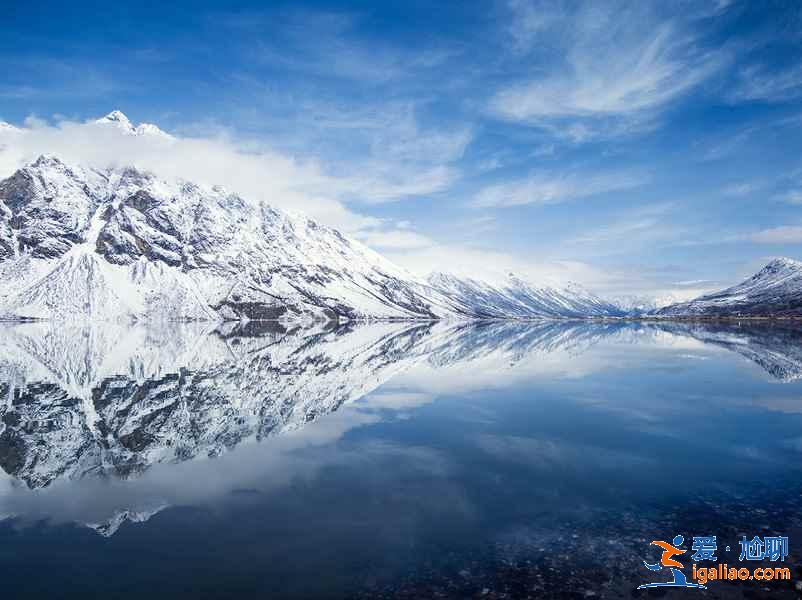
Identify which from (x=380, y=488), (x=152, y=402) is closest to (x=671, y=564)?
(x=380, y=488)

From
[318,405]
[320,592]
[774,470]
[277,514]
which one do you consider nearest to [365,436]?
[318,405]

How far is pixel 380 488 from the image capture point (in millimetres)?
27125

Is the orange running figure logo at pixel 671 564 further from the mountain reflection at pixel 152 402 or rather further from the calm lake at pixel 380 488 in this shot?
the mountain reflection at pixel 152 402

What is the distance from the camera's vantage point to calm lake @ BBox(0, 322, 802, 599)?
18.1 m

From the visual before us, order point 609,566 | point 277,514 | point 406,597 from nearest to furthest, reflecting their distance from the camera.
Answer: point 406,597
point 609,566
point 277,514

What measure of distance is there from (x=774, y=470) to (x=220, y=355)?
3587 inches

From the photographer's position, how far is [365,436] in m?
38.6

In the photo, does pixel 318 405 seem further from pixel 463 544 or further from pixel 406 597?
pixel 406 597

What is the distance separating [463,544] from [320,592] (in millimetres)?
6381

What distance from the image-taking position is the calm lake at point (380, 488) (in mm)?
18078

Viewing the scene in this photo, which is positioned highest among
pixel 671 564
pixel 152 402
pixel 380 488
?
pixel 152 402

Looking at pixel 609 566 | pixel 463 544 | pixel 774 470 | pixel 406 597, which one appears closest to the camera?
pixel 406 597

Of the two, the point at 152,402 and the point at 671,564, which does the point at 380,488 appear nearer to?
the point at 671,564

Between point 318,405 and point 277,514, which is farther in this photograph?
point 318,405
